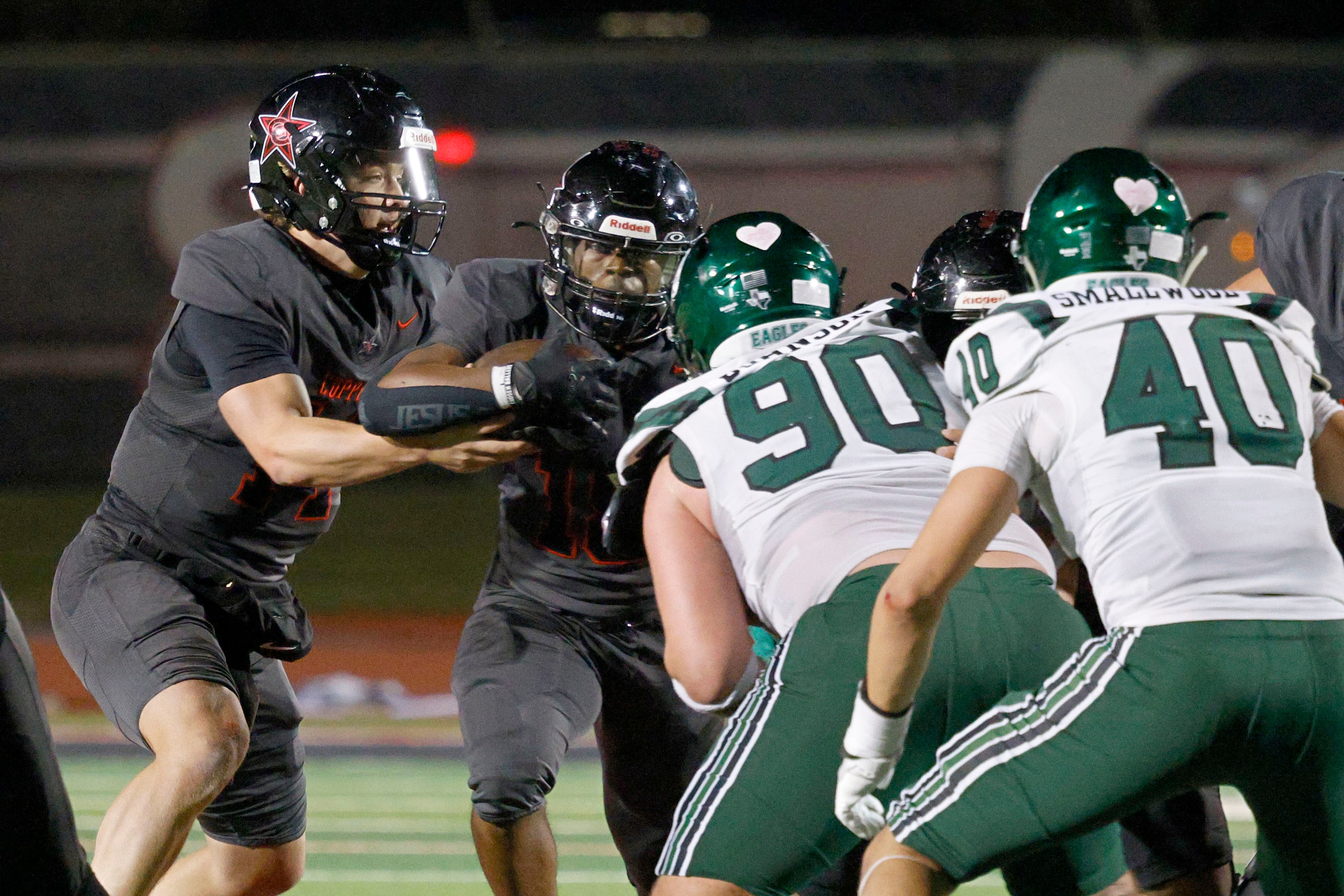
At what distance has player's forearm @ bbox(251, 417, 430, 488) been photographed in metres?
2.92

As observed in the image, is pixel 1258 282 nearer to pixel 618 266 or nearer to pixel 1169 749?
pixel 618 266

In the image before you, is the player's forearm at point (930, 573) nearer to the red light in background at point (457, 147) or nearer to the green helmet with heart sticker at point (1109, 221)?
the green helmet with heart sticker at point (1109, 221)

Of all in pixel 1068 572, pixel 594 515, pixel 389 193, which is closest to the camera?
pixel 1068 572

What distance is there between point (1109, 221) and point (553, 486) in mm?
1457

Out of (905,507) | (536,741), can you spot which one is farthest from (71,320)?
(905,507)

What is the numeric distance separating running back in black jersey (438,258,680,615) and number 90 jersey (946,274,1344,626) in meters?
1.29

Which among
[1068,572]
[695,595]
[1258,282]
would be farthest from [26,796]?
[1258,282]

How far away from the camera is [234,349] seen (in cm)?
303

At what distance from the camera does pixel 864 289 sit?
959 centimetres

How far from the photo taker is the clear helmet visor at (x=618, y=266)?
10.2 feet

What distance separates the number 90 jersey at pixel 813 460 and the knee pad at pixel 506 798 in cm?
76

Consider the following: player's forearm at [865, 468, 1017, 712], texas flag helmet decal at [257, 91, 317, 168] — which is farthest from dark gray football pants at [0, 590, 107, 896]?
texas flag helmet decal at [257, 91, 317, 168]

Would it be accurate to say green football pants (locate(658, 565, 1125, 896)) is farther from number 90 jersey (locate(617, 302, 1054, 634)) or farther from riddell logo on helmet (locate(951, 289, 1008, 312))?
riddell logo on helmet (locate(951, 289, 1008, 312))

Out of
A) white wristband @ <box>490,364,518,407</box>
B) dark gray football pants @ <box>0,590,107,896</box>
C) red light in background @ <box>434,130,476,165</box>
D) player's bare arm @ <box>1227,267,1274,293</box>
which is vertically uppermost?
player's bare arm @ <box>1227,267,1274,293</box>
